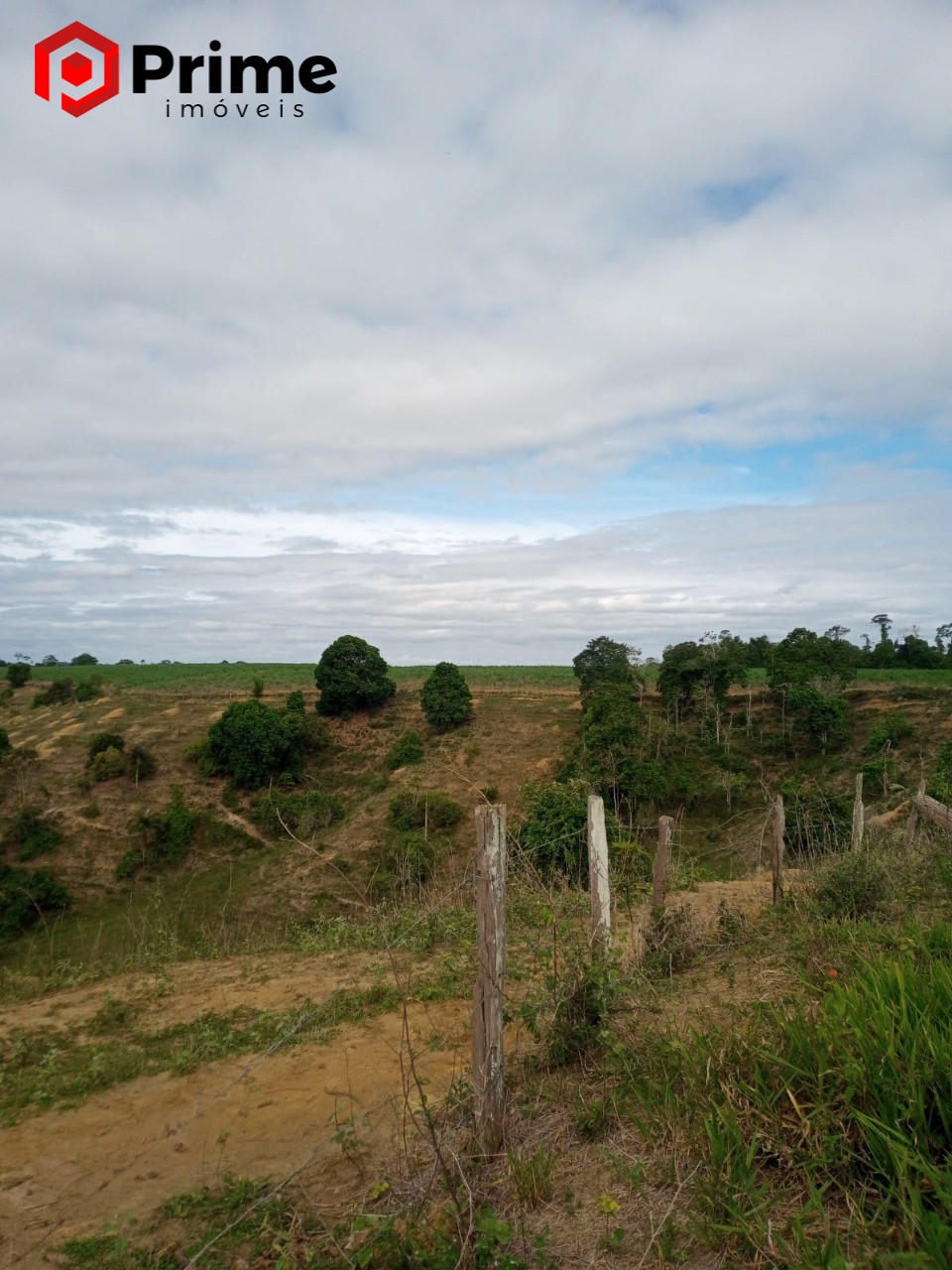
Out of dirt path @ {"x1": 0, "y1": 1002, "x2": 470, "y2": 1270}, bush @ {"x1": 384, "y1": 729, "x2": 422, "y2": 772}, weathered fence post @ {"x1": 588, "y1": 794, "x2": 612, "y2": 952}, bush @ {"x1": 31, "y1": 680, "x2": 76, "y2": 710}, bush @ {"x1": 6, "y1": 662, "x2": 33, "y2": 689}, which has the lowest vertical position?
bush @ {"x1": 384, "y1": 729, "x2": 422, "y2": 772}

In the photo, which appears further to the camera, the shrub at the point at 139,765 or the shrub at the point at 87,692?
the shrub at the point at 87,692

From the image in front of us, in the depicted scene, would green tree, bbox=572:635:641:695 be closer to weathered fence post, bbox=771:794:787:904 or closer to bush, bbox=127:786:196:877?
bush, bbox=127:786:196:877

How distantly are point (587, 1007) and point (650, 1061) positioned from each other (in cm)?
59

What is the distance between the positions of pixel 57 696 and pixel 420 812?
29284 mm

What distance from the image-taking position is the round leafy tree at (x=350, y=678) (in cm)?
3972

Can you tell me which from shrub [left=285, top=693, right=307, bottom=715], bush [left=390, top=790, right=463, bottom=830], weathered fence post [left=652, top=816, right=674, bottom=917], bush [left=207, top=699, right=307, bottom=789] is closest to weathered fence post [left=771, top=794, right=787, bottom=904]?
weathered fence post [left=652, top=816, right=674, bottom=917]

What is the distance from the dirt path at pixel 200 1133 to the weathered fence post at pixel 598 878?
1336 millimetres

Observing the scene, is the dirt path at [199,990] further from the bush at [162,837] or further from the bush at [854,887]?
the bush at [162,837]

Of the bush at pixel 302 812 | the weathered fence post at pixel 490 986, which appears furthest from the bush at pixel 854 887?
the bush at pixel 302 812

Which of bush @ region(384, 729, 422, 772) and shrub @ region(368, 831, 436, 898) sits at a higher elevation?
bush @ region(384, 729, 422, 772)

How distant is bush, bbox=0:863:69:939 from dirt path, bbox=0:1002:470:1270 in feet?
67.6

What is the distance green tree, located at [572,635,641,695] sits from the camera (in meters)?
38.4

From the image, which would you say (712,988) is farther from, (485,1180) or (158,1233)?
(158,1233)

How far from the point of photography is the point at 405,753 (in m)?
34.6
